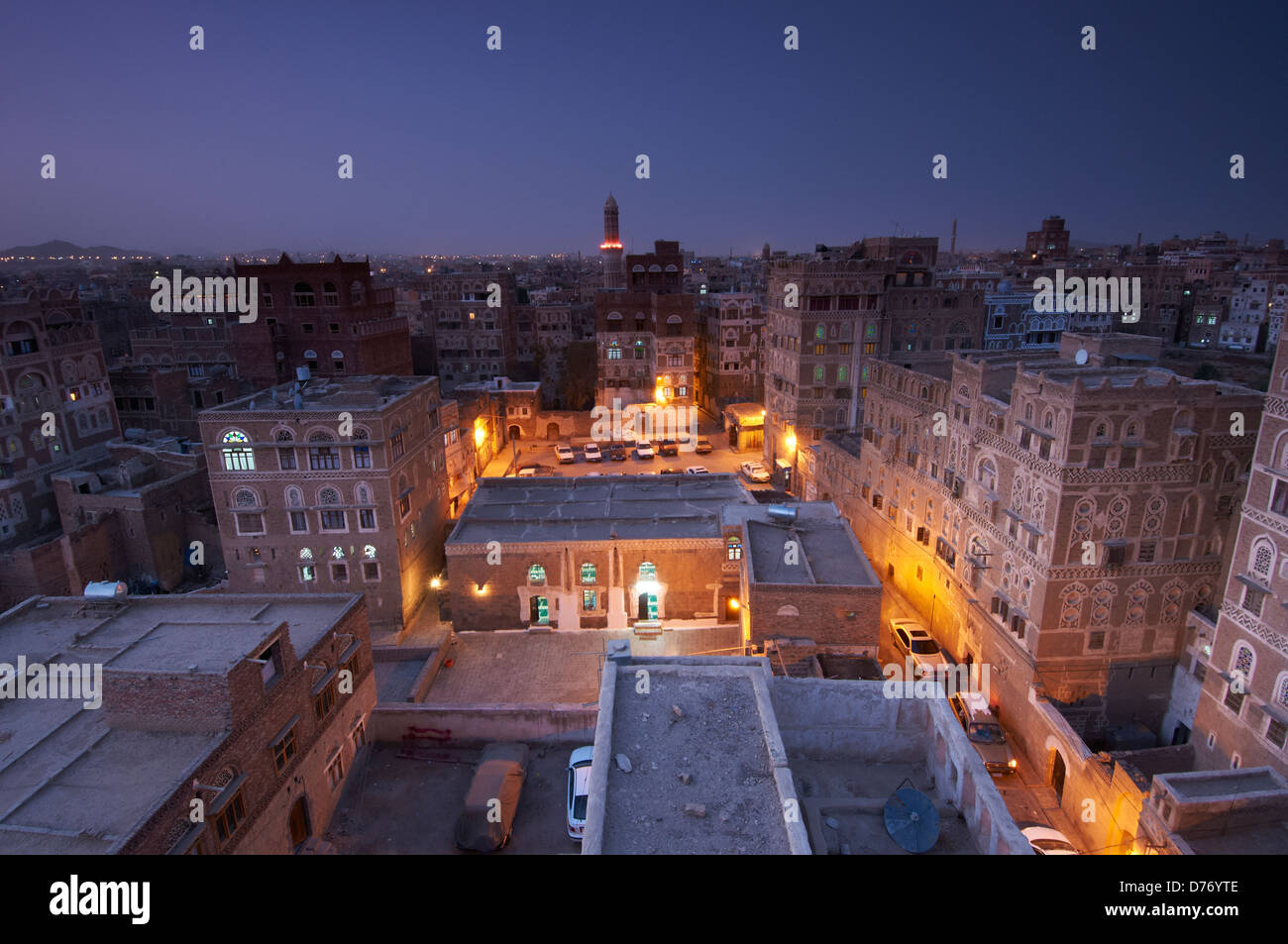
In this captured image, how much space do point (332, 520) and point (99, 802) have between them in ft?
63.3

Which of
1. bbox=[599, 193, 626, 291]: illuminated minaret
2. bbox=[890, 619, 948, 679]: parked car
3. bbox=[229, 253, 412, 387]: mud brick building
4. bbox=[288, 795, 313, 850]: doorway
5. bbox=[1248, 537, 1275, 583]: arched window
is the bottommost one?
bbox=[890, 619, 948, 679]: parked car

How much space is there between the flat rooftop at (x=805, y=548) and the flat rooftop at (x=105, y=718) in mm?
14491

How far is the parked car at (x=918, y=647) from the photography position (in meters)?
28.8

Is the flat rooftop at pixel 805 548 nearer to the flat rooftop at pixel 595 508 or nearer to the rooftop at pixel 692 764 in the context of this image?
the flat rooftop at pixel 595 508

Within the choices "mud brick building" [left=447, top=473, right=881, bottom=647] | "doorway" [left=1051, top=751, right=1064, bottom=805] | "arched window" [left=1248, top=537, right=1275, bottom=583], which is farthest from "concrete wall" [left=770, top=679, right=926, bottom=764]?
"mud brick building" [left=447, top=473, right=881, bottom=647]

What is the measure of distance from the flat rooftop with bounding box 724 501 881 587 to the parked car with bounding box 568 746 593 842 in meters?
8.30

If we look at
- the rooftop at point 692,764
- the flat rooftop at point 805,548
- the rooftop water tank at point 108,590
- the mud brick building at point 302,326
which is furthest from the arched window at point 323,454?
the mud brick building at point 302,326

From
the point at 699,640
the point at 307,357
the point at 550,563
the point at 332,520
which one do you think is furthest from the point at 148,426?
the point at 699,640

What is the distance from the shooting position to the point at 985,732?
25.3 meters

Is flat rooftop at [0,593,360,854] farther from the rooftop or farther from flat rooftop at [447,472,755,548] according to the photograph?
flat rooftop at [447,472,755,548]

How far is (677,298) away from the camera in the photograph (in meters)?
62.3

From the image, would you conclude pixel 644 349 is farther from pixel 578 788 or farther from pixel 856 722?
pixel 856 722

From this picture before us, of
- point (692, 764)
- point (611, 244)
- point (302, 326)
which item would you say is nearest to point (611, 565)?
point (692, 764)

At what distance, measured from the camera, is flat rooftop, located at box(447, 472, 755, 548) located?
3359cm
